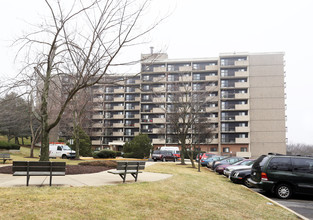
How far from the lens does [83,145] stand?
41.1 meters

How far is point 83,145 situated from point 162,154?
36.8ft

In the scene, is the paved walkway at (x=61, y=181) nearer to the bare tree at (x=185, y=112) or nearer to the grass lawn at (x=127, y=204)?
the grass lawn at (x=127, y=204)

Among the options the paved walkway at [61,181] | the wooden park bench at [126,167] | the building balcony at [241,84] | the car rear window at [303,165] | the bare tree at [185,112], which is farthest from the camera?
the building balcony at [241,84]

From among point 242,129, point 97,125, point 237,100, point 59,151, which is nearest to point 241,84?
point 237,100

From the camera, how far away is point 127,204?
23.4 ft

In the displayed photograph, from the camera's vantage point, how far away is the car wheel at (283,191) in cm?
1103

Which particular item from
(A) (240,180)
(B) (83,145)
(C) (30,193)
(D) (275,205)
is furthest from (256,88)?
(C) (30,193)

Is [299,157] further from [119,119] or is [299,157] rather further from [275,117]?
[119,119]

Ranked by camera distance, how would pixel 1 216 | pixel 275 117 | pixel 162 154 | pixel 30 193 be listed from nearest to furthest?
1. pixel 1 216
2. pixel 30 193
3. pixel 162 154
4. pixel 275 117

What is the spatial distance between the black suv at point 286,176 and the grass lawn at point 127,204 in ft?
4.95

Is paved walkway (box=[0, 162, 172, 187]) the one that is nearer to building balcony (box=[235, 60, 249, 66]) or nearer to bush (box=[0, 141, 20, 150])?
bush (box=[0, 141, 20, 150])

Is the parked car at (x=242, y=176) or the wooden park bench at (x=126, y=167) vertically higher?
the wooden park bench at (x=126, y=167)

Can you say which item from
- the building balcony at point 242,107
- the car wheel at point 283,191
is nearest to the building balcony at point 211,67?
the building balcony at point 242,107

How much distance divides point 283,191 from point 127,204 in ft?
22.3
